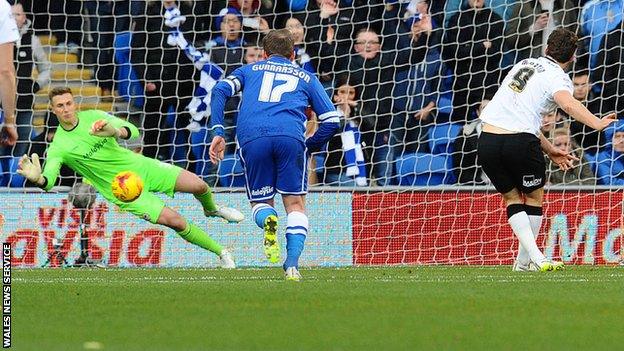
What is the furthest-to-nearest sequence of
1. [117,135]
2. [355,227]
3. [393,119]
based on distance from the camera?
[393,119], [355,227], [117,135]

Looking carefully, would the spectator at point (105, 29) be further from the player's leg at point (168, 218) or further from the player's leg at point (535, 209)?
the player's leg at point (535, 209)

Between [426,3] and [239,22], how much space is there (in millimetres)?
1983

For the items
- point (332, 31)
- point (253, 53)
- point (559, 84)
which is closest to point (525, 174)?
point (559, 84)

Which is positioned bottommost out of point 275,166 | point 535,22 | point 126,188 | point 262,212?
point 262,212

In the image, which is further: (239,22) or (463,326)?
(239,22)

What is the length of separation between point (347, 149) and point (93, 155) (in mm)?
2981

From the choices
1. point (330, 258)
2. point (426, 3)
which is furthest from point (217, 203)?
point (426, 3)

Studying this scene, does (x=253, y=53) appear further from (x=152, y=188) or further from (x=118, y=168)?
(x=152, y=188)

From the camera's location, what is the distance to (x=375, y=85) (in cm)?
1462

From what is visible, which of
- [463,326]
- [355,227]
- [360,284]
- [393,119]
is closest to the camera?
[463,326]

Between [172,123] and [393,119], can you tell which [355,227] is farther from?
[172,123]

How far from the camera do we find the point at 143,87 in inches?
595

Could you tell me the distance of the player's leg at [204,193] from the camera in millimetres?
12031

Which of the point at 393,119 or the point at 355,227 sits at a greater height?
the point at 393,119
